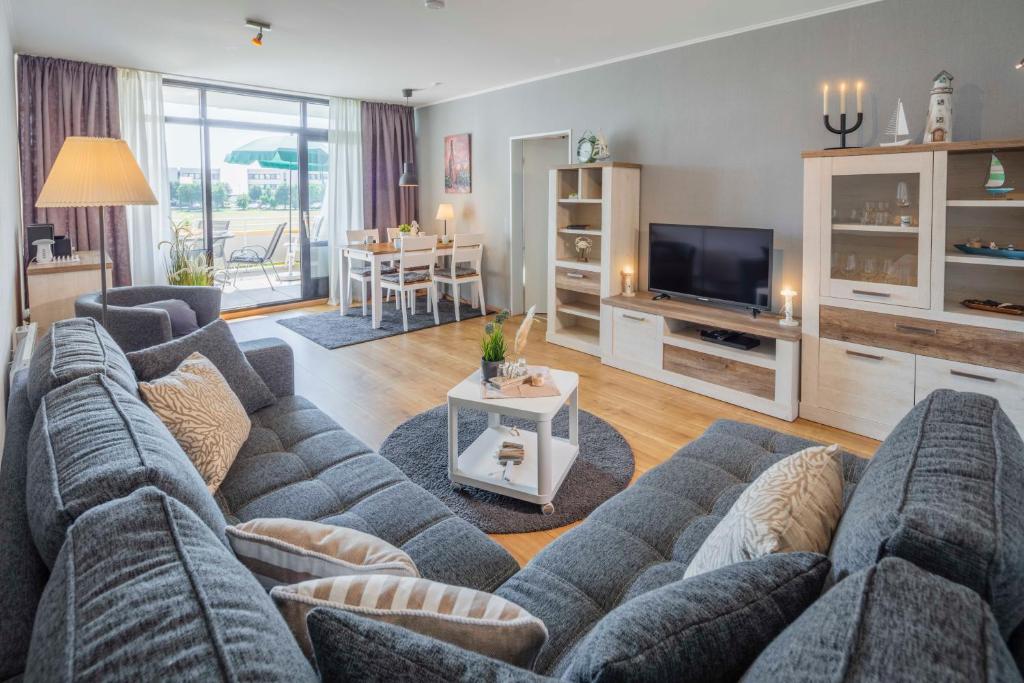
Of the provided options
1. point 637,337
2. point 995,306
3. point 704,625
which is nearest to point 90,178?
point 704,625

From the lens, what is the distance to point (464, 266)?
23.0ft

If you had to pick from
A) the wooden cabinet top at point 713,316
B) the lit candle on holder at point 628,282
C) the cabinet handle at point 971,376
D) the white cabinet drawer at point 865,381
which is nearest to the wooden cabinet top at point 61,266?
the wooden cabinet top at point 713,316

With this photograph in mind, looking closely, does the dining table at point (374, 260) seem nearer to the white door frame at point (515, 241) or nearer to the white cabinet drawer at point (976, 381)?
the white door frame at point (515, 241)

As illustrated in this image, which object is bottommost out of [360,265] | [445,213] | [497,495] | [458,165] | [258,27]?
[497,495]

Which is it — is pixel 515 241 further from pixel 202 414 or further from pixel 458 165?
pixel 202 414

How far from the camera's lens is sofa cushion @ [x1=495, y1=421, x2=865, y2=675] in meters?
1.39

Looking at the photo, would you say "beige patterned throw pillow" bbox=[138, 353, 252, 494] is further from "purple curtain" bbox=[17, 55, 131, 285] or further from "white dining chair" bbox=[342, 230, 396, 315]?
"white dining chair" bbox=[342, 230, 396, 315]

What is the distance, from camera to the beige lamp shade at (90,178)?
2.40 m

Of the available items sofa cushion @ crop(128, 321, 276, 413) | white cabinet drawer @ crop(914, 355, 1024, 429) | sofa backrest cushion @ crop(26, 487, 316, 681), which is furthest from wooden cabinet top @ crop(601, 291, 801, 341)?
sofa backrest cushion @ crop(26, 487, 316, 681)

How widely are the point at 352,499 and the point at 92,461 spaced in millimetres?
858

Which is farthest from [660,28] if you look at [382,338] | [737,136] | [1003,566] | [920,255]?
[1003,566]

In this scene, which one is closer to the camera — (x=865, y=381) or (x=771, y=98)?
(x=865, y=381)

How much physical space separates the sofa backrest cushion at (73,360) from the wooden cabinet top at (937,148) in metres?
3.56

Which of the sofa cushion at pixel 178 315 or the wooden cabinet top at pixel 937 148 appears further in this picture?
the sofa cushion at pixel 178 315
